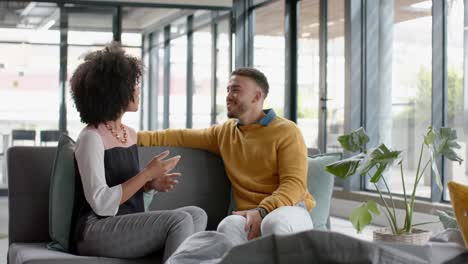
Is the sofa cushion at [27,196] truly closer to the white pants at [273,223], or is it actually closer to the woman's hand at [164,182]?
the woman's hand at [164,182]

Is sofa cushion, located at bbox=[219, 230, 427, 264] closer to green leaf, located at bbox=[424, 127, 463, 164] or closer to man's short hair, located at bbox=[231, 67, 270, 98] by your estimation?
man's short hair, located at bbox=[231, 67, 270, 98]

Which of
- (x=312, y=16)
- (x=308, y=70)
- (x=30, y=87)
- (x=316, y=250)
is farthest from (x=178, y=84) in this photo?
(x=316, y=250)

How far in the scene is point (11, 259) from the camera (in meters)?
2.68

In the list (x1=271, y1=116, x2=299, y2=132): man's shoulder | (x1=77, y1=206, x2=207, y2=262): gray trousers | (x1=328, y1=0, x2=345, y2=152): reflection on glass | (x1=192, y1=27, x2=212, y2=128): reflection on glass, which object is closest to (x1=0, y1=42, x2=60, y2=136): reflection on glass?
(x1=192, y1=27, x2=212, y2=128): reflection on glass

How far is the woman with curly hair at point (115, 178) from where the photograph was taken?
99.7 inches

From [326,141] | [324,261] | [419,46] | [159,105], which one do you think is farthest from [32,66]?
[324,261]

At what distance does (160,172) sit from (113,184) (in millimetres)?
183

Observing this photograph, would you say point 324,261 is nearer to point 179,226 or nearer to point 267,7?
point 179,226

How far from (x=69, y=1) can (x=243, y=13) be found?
92.2 inches

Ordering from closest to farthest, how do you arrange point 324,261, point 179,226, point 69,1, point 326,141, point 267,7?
point 324,261, point 179,226, point 326,141, point 69,1, point 267,7

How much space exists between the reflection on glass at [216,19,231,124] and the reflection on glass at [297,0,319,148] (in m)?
1.31

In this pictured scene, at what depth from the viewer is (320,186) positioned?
3.22 metres

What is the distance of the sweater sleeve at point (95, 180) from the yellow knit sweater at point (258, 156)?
21.3 inches

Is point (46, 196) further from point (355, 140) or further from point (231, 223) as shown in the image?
point (355, 140)
